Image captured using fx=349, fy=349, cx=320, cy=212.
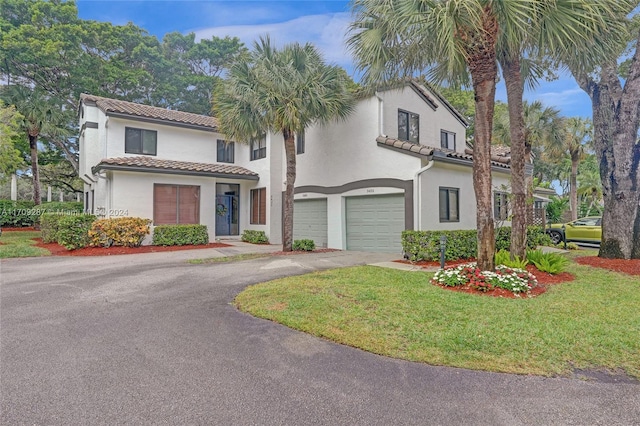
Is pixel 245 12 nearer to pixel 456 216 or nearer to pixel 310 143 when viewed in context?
pixel 310 143

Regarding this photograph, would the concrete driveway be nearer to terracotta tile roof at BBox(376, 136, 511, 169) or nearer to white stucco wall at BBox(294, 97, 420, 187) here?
terracotta tile roof at BBox(376, 136, 511, 169)

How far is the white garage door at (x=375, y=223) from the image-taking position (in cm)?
1300

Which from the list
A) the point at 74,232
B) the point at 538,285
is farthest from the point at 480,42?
the point at 74,232

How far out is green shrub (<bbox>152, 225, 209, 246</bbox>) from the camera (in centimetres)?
1447

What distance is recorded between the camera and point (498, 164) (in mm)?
15219

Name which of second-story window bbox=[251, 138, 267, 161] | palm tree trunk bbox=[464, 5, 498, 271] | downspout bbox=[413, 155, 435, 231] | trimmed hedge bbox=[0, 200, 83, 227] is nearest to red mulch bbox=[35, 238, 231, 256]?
second-story window bbox=[251, 138, 267, 161]

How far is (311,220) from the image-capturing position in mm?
16531

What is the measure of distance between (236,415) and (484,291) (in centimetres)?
550

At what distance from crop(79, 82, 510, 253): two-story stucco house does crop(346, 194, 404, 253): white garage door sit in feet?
0.14

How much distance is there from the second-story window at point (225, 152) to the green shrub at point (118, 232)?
627 centimetres

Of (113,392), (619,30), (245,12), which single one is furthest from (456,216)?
(113,392)

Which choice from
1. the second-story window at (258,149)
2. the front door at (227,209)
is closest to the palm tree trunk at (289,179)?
the second-story window at (258,149)

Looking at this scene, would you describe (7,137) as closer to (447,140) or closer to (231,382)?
(231,382)

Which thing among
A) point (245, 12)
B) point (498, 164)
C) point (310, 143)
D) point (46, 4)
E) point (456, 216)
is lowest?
point (456, 216)
